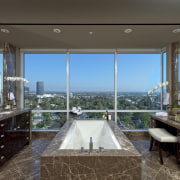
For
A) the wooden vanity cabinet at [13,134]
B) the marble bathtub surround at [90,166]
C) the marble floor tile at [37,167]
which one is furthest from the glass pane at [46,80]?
the marble bathtub surround at [90,166]

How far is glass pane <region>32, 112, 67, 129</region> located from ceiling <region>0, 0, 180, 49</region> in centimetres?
205

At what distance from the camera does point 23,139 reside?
2.55 meters

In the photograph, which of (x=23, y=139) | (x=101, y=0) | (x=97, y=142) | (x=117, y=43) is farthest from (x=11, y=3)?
(x=97, y=142)

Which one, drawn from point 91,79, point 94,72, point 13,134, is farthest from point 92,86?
point 13,134

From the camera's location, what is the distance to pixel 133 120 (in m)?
3.39

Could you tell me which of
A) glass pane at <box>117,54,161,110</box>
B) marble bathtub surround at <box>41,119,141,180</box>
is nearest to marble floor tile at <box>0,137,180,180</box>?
marble bathtub surround at <box>41,119,141,180</box>

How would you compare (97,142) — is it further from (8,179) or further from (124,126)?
(8,179)

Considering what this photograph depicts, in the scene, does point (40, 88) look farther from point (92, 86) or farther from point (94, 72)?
point (94, 72)

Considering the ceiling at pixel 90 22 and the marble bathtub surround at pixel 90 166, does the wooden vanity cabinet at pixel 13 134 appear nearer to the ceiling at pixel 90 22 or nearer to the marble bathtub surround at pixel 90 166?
A: the marble bathtub surround at pixel 90 166

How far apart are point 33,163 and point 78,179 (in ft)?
4.52

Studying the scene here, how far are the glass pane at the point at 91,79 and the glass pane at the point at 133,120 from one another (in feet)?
1.49

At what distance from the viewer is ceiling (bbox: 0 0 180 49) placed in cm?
162

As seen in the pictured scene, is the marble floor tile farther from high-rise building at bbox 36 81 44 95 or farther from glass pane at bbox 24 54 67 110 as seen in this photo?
high-rise building at bbox 36 81 44 95

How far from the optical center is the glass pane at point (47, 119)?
337 cm
